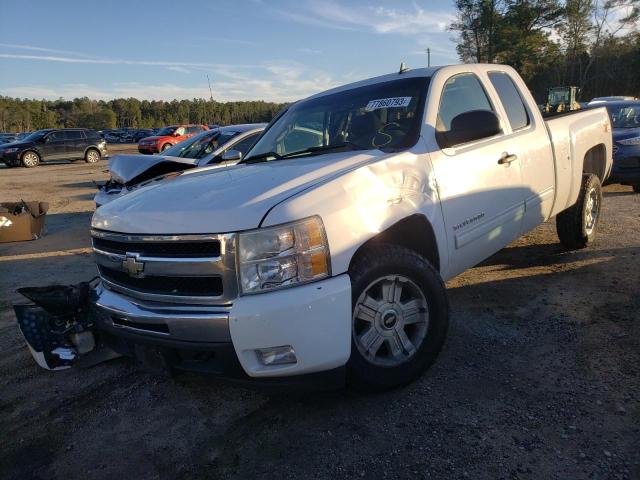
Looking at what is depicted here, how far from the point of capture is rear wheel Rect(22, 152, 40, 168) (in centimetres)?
2420

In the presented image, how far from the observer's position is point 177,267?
7.82ft

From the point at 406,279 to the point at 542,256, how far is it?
129 inches

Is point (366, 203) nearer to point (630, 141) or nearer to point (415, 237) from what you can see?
point (415, 237)

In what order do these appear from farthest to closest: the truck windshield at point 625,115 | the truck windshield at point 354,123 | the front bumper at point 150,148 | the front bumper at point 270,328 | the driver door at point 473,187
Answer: the front bumper at point 150,148
the truck windshield at point 625,115
the truck windshield at point 354,123
the driver door at point 473,187
the front bumper at point 270,328

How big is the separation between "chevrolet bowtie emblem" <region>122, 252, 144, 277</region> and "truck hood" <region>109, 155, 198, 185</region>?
4.32m

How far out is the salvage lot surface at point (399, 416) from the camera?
91.1 inches

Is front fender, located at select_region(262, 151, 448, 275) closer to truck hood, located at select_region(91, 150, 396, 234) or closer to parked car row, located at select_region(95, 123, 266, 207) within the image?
truck hood, located at select_region(91, 150, 396, 234)

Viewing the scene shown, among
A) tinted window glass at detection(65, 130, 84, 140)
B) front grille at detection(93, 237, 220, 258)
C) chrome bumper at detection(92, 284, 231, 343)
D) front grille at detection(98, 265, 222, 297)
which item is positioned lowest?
chrome bumper at detection(92, 284, 231, 343)

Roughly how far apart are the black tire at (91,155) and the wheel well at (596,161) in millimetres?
25519

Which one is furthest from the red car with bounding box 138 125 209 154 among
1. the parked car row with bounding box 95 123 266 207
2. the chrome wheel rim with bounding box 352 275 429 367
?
the chrome wheel rim with bounding box 352 275 429 367

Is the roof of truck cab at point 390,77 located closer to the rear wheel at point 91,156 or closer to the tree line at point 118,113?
the rear wheel at point 91,156

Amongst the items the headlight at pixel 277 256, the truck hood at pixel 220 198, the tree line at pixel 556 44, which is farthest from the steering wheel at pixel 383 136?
the tree line at pixel 556 44

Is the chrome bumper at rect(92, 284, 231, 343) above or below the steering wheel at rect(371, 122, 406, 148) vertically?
below

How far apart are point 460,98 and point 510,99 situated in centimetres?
79
